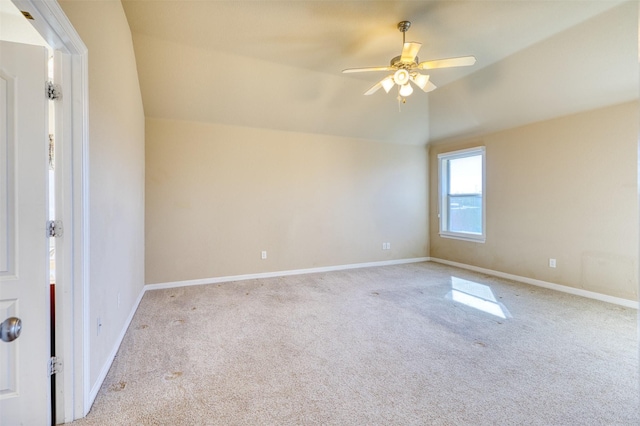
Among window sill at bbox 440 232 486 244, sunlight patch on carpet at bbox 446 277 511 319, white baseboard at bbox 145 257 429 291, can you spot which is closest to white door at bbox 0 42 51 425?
white baseboard at bbox 145 257 429 291

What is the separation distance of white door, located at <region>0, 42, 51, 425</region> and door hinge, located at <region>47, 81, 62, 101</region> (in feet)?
0.12

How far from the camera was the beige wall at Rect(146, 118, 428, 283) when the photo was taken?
4.00 metres

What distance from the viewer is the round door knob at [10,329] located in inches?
50.6

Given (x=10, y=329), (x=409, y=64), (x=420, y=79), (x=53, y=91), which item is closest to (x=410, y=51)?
(x=409, y=64)

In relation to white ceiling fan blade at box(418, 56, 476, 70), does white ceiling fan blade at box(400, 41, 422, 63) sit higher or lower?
higher

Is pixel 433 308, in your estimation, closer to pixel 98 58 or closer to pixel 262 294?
pixel 262 294

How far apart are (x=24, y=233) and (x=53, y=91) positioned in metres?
0.76

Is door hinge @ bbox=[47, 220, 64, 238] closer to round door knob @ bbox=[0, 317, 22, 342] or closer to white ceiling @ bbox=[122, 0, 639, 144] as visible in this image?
round door knob @ bbox=[0, 317, 22, 342]

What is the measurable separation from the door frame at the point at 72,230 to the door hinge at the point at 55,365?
20 millimetres

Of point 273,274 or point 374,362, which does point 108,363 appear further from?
point 273,274

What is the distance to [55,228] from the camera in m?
1.46

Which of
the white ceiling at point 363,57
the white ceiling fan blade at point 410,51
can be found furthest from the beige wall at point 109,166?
the white ceiling fan blade at point 410,51

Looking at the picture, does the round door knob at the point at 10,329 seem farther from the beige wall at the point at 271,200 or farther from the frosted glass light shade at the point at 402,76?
the frosted glass light shade at the point at 402,76

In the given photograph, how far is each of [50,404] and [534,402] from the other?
276 centimetres
